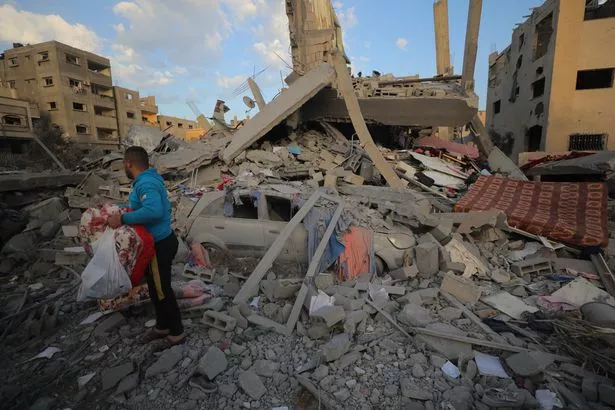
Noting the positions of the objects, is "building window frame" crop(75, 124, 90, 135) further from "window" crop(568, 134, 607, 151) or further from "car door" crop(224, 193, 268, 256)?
"window" crop(568, 134, 607, 151)

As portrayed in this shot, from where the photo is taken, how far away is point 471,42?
1045 cm

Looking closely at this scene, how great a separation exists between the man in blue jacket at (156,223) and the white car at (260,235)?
2.16 metres

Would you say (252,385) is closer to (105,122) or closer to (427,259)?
(427,259)

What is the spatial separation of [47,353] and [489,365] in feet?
14.1

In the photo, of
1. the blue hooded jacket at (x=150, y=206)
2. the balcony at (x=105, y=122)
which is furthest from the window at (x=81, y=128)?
the blue hooded jacket at (x=150, y=206)

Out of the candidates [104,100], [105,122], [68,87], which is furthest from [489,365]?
[104,100]

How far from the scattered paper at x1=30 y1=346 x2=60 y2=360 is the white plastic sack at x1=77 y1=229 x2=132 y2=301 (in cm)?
107

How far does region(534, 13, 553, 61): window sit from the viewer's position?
1599 centimetres

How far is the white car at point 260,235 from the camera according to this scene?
4.89 metres

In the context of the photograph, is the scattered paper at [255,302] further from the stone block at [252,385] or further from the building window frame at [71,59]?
the building window frame at [71,59]

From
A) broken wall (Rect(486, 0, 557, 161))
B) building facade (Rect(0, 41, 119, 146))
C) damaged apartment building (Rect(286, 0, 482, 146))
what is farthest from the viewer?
building facade (Rect(0, 41, 119, 146))

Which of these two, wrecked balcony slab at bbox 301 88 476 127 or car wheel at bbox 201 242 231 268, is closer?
car wheel at bbox 201 242 231 268

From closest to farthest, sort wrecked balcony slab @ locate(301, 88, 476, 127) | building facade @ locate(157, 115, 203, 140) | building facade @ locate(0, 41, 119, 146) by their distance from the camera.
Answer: wrecked balcony slab @ locate(301, 88, 476, 127) < building facade @ locate(0, 41, 119, 146) < building facade @ locate(157, 115, 203, 140)

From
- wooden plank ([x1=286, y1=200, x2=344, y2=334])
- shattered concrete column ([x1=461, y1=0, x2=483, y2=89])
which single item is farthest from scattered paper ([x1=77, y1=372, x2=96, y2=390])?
shattered concrete column ([x1=461, y1=0, x2=483, y2=89])
